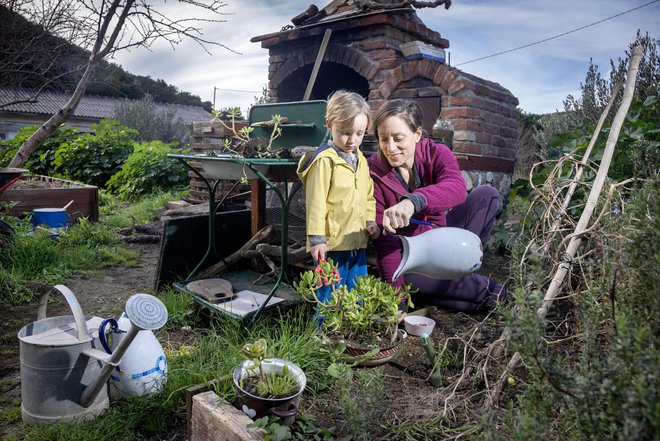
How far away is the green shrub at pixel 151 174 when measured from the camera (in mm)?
7617

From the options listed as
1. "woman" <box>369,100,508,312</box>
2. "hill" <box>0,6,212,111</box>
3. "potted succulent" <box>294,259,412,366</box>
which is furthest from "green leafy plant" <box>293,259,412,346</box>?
"hill" <box>0,6,212,111</box>

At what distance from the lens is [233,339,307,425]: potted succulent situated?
57.7 inches

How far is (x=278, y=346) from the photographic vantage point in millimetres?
2037

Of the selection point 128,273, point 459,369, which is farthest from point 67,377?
point 128,273

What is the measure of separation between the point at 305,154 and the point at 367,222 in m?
0.49

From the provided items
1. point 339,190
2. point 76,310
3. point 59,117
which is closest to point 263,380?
point 76,310

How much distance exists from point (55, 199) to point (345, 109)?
476 centimetres

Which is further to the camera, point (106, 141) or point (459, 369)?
point (106, 141)

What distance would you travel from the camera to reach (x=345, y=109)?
2.19m

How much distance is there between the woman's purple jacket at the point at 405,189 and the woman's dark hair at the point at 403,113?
23 centimetres

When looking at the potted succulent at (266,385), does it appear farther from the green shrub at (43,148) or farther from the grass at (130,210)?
the green shrub at (43,148)

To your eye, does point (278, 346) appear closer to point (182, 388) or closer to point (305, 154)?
point (182, 388)

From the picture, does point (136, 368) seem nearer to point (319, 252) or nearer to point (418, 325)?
point (319, 252)

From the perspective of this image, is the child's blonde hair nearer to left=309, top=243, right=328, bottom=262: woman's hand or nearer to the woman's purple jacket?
the woman's purple jacket
